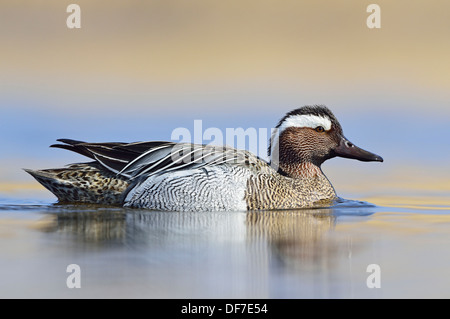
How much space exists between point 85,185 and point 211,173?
59.1 inches

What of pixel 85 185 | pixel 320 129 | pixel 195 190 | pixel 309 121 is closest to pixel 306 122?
pixel 309 121

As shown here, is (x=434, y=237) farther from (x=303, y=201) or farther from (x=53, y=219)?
(x=53, y=219)

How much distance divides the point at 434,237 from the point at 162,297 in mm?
2979

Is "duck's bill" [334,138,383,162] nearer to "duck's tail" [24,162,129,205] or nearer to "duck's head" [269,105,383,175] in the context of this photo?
"duck's head" [269,105,383,175]

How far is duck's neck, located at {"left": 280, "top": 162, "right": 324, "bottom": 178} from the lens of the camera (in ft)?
29.8

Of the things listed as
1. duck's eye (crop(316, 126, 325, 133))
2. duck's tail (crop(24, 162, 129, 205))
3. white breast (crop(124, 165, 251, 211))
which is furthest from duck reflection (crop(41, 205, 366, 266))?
duck's eye (crop(316, 126, 325, 133))

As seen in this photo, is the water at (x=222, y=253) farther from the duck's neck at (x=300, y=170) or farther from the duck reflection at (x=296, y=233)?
the duck's neck at (x=300, y=170)

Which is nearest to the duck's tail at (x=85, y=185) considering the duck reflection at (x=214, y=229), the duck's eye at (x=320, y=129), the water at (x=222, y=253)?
the duck reflection at (x=214, y=229)

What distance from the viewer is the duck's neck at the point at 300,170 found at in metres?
9.07

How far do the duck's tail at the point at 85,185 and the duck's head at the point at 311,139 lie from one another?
2019 millimetres

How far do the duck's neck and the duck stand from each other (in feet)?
0.04

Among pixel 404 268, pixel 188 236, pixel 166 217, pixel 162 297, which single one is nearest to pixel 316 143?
pixel 166 217

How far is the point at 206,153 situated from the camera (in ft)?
28.0

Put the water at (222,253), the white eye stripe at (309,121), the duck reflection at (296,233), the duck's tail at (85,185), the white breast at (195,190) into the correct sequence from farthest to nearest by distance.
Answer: the white eye stripe at (309,121)
the duck's tail at (85,185)
the white breast at (195,190)
the duck reflection at (296,233)
the water at (222,253)
